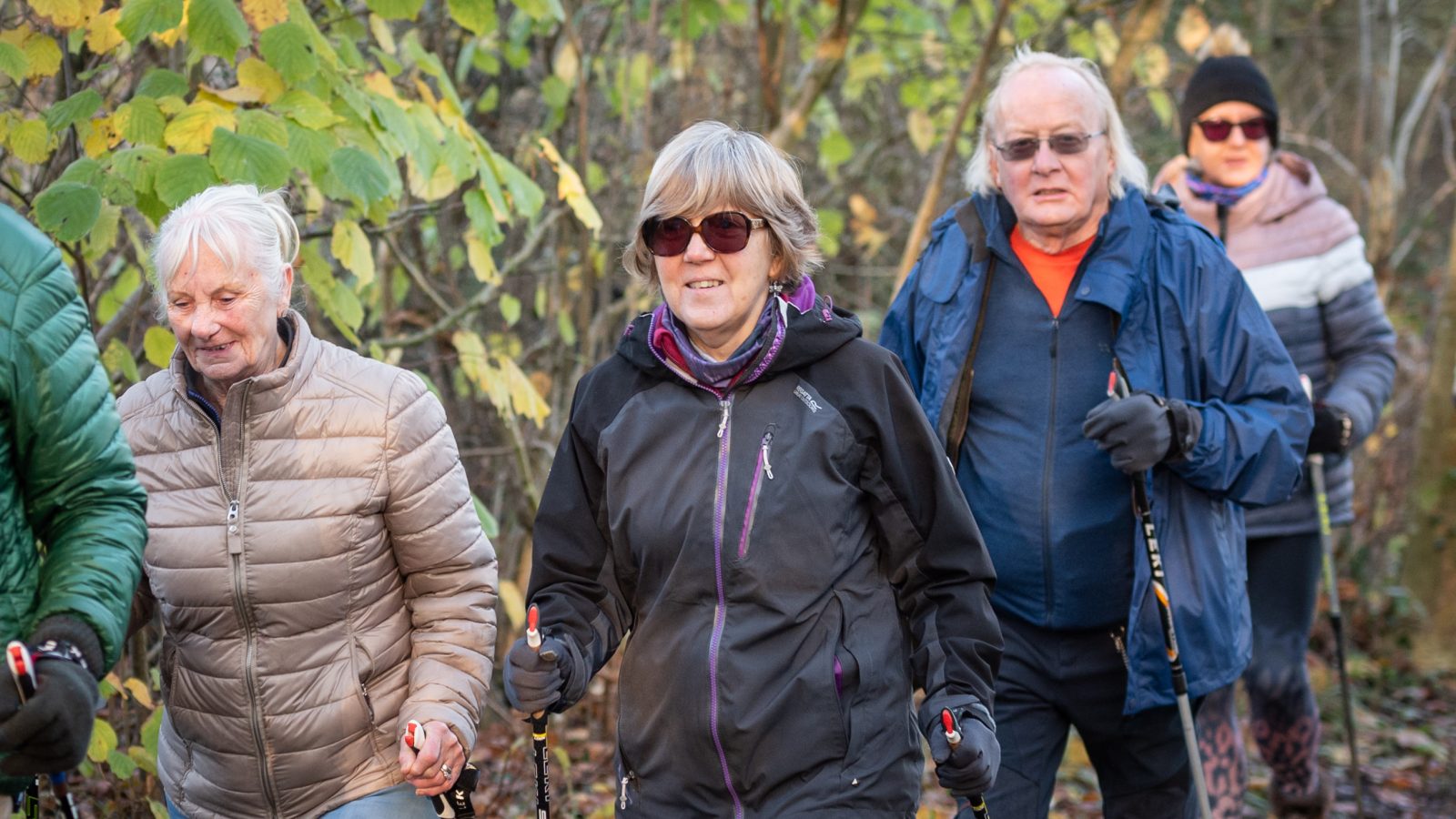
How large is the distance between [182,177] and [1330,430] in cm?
380

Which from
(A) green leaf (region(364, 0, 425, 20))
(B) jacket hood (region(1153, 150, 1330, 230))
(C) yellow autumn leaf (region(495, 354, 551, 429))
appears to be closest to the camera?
(A) green leaf (region(364, 0, 425, 20))

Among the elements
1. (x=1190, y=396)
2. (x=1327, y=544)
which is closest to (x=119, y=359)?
(x=1190, y=396)

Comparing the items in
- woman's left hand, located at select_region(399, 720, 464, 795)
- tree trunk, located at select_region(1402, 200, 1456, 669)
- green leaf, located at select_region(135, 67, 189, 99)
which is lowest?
tree trunk, located at select_region(1402, 200, 1456, 669)

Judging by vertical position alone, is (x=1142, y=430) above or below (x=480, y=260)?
below

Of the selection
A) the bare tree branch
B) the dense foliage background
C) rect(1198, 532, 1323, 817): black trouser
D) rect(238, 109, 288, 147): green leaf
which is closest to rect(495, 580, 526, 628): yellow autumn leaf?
the dense foliage background

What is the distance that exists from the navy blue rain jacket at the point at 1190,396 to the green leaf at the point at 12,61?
2583 millimetres

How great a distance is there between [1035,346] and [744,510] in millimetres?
1282

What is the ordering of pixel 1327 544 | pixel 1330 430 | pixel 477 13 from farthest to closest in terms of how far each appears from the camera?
pixel 1327 544
pixel 1330 430
pixel 477 13

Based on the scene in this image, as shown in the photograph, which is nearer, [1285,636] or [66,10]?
[66,10]

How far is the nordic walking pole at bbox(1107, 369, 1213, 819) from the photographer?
386 centimetres

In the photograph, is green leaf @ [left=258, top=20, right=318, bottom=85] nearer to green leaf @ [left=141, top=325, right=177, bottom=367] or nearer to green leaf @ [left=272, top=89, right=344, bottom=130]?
green leaf @ [left=272, top=89, right=344, bottom=130]

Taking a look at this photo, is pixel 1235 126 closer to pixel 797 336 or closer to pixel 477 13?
pixel 477 13

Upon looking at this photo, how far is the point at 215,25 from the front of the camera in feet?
12.7

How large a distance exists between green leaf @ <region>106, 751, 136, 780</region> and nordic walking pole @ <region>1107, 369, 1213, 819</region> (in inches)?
113
